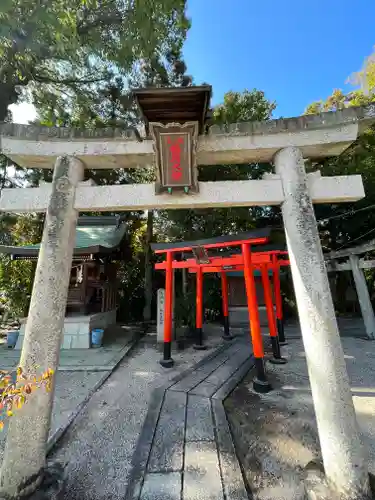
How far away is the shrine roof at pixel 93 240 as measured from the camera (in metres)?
8.20

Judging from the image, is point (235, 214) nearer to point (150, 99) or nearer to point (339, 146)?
point (339, 146)

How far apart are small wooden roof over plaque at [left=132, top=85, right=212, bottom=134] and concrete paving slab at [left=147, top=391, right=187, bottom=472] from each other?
3.86 meters

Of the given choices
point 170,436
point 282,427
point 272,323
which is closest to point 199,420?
point 170,436

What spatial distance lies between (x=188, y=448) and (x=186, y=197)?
3.03 meters

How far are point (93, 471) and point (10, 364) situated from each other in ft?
16.8

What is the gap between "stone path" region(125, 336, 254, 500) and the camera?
2.31 m

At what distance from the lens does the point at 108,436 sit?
322 cm

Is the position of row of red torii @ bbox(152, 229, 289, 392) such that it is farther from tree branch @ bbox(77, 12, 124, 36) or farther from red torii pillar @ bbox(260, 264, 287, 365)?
tree branch @ bbox(77, 12, 124, 36)

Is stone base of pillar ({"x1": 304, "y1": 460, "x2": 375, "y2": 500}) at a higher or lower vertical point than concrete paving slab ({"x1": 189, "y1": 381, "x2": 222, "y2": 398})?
lower

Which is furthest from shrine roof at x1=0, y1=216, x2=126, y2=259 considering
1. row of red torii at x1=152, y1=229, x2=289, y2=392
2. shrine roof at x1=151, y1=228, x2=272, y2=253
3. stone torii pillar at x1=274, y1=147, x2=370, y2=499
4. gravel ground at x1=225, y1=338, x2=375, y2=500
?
stone torii pillar at x1=274, y1=147, x2=370, y2=499

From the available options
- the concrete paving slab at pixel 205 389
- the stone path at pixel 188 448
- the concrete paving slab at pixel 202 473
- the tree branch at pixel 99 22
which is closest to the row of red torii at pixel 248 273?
the concrete paving slab at pixel 205 389

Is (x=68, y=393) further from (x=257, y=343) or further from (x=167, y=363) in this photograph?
(x=257, y=343)

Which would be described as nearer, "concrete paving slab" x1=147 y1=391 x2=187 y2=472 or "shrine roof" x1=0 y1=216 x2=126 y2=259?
"concrete paving slab" x1=147 y1=391 x2=187 y2=472

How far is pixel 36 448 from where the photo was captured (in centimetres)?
231
